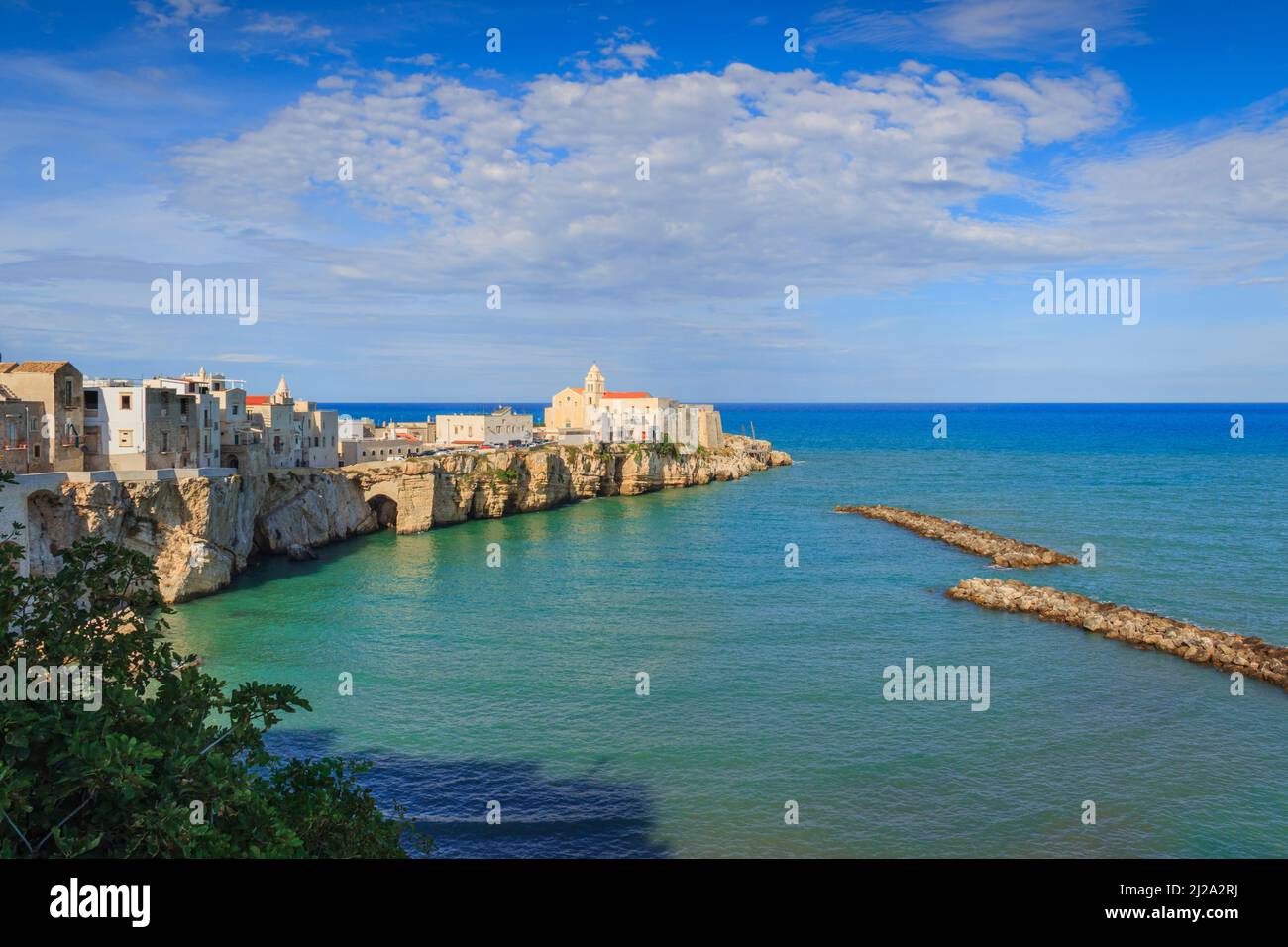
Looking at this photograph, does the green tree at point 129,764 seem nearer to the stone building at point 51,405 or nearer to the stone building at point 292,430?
the stone building at point 51,405

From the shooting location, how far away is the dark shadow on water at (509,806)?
1950cm

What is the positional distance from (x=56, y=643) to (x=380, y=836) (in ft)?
17.8

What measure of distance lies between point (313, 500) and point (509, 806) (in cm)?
4272

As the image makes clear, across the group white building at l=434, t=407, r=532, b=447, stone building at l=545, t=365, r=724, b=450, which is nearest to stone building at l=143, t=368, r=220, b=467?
white building at l=434, t=407, r=532, b=447

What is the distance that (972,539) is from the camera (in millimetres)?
59812

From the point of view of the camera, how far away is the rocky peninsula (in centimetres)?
3912

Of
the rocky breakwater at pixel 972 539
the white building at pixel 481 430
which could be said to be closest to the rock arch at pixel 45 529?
the rocky breakwater at pixel 972 539

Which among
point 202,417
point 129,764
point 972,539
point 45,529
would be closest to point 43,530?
point 45,529

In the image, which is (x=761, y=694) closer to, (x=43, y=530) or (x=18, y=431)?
(x=43, y=530)

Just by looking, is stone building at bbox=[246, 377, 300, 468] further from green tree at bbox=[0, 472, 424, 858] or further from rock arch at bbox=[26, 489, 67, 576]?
green tree at bbox=[0, 472, 424, 858]

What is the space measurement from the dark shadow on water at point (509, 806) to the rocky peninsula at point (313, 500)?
11.0 meters

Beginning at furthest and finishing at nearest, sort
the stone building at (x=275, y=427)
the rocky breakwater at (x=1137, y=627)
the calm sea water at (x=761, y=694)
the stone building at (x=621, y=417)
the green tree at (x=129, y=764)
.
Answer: the stone building at (x=621, y=417) < the stone building at (x=275, y=427) < the rocky breakwater at (x=1137, y=627) < the calm sea water at (x=761, y=694) < the green tree at (x=129, y=764)

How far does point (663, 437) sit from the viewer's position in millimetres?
114312
